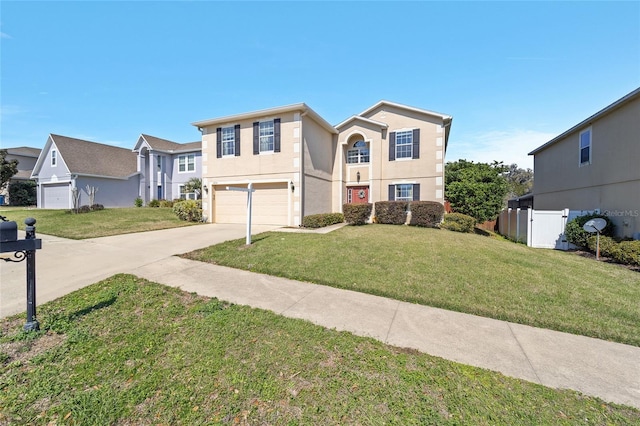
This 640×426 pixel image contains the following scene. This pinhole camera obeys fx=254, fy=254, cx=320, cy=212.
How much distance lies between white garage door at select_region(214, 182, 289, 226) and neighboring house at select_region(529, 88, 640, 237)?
1340 cm

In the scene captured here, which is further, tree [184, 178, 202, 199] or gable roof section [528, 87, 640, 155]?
tree [184, 178, 202, 199]

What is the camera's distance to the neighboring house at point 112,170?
21188 mm

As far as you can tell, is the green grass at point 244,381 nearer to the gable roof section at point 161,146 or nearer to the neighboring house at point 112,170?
the neighboring house at point 112,170

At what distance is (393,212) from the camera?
1410 centimetres

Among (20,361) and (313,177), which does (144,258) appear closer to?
(20,361)

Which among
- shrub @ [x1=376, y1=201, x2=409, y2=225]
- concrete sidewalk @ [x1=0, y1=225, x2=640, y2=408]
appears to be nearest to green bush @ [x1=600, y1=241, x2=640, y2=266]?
concrete sidewalk @ [x1=0, y1=225, x2=640, y2=408]

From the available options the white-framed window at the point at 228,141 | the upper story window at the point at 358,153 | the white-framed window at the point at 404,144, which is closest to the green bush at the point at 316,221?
the upper story window at the point at 358,153

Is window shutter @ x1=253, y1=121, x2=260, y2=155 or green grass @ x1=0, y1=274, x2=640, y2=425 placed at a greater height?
window shutter @ x1=253, y1=121, x2=260, y2=155

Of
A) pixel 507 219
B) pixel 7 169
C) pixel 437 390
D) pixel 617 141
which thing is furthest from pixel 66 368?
pixel 7 169

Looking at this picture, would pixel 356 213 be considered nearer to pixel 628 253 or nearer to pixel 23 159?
pixel 628 253

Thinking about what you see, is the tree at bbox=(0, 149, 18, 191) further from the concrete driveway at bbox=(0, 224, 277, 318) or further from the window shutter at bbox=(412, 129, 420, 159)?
the window shutter at bbox=(412, 129, 420, 159)

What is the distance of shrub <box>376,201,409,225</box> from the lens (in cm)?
1402

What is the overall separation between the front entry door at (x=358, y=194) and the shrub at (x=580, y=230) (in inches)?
359

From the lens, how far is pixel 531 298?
15.5 feet
